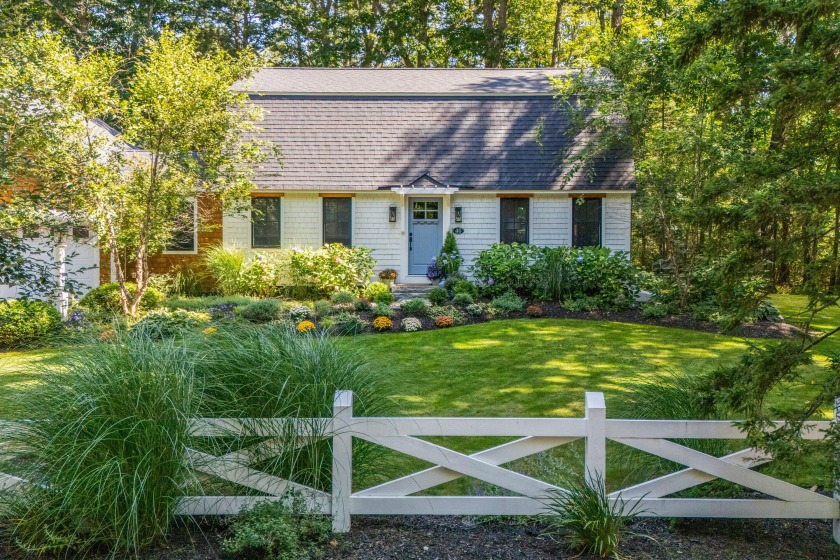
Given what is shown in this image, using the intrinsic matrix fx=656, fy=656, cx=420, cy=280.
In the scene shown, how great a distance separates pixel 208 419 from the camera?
3.84 meters

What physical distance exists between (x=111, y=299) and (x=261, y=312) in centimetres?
320

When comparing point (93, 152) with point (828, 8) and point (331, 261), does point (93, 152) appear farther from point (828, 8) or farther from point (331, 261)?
point (828, 8)

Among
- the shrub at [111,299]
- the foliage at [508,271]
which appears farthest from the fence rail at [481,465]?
the shrub at [111,299]

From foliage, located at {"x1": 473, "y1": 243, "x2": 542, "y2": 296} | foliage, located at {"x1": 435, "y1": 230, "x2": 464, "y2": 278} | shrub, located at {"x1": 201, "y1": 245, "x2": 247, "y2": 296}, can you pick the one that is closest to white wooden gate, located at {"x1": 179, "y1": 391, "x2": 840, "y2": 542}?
foliage, located at {"x1": 473, "y1": 243, "x2": 542, "y2": 296}

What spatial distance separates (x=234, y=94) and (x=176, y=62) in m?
1.17

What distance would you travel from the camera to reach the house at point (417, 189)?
15227mm

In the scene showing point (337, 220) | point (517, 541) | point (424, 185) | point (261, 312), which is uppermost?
point (424, 185)

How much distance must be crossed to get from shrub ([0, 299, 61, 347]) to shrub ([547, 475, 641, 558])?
28.3ft

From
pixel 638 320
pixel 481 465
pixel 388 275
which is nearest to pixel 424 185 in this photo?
pixel 388 275

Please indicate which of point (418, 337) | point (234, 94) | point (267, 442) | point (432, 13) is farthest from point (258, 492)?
point (432, 13)

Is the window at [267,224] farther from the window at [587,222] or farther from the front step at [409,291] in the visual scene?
the window at [587,222]

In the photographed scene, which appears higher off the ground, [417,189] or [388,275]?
[417,189]

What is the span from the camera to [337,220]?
15.6 meters

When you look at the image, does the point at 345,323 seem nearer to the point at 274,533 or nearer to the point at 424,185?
the point at 424,185
